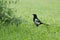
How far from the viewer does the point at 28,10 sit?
15.8 meters

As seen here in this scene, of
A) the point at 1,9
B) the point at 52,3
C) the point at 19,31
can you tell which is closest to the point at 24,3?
the point at 52,3

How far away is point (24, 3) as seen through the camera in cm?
1711

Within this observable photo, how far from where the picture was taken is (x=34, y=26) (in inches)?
483

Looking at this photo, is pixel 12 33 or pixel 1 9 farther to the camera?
pixel 1 9

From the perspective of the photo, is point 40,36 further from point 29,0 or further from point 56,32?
point 29,0

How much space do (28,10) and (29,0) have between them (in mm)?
2017

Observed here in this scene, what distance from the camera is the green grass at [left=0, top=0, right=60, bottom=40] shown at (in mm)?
10406

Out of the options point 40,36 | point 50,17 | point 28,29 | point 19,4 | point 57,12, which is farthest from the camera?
point 19,4

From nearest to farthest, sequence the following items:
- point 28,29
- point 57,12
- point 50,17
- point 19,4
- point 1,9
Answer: point 28,29 → point 1,9 → point 50,17 → point 57,12 → point 19,4

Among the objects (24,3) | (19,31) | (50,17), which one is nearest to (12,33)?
(19,31)

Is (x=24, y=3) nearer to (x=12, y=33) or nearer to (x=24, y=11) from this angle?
(x=24, y=11)

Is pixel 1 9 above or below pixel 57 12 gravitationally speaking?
above

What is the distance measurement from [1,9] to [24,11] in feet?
11.9

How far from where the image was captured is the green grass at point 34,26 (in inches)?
410
